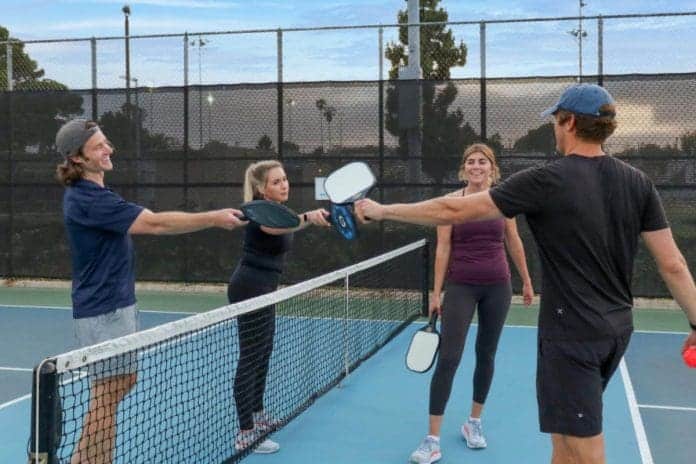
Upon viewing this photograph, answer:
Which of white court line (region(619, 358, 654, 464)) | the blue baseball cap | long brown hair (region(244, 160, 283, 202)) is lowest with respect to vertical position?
white court line (region(619, 358, 654, 464))

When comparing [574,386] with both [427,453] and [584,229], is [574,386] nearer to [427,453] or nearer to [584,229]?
[584,229]

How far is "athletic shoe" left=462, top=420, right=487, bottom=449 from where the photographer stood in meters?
4.67

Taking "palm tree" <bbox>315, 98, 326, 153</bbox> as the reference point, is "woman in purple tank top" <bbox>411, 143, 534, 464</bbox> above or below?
below

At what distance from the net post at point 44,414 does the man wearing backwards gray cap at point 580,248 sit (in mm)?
1535

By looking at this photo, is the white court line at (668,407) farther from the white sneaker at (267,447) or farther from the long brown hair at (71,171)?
the long brown hair at (71,171)

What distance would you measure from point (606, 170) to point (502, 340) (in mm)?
5264

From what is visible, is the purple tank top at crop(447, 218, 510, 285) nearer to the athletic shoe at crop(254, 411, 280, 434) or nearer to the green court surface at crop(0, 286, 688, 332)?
the athletic shoe at crop(254, 411, 280, 434)

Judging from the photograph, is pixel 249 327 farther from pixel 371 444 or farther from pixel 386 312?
pixel 386 312

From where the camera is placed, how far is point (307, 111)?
10.3 metres

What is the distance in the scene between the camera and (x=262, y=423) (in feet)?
15.5

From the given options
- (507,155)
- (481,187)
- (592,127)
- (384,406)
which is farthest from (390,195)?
(592,127)

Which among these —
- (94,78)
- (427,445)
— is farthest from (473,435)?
(94,78)

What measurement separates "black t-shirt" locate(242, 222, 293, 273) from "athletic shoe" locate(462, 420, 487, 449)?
1464 millimetres

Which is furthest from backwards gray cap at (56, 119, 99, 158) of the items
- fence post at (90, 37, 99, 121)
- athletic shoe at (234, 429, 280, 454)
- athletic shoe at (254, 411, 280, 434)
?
fence post at (90, 37, 99, 121)
